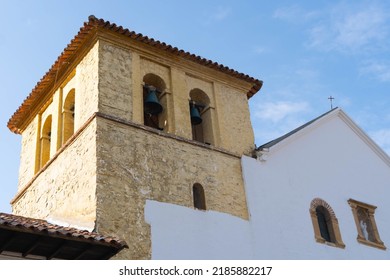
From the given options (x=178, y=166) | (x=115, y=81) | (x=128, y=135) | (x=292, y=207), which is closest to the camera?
(x=128, y=135)

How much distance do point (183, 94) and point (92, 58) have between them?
6.78 feet

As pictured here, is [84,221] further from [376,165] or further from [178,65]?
[376,165]

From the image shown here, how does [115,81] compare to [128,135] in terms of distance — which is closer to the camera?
[128,135]

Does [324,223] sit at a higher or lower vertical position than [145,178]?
lower

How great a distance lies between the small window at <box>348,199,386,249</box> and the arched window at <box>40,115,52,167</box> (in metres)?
6.91

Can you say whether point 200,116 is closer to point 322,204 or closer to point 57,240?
point 322,204

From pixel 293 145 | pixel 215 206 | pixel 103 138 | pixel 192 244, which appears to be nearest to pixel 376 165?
pixel 293 145

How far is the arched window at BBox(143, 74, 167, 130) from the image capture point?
43.2ft

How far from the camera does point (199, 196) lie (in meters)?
12.4

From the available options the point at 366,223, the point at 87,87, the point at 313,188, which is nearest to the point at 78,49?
the point at 87,87

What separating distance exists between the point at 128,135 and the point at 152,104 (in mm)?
1403

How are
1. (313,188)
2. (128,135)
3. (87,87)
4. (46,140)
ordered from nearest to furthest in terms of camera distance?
(128,135)
(87,87)
(313,188)
(46,140)

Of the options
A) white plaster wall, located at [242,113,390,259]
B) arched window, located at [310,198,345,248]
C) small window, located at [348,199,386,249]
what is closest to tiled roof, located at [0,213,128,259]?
white plaster wall, located at [242,113,390,259]

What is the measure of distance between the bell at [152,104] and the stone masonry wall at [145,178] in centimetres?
94
